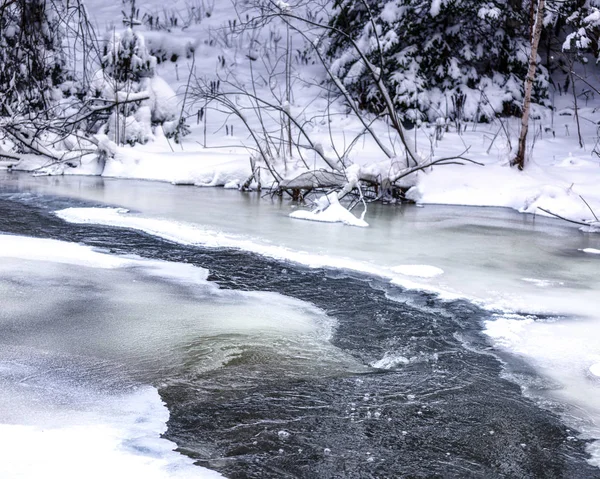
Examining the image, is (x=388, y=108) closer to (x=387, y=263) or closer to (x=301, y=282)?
(x=387, y=263)

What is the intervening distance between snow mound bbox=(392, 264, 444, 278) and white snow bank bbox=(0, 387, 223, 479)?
8.14 feet

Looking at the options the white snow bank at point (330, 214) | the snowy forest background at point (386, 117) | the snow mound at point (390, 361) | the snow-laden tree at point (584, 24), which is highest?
the snow-laden tree at point (584, 24)

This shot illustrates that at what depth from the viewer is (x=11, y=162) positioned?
→ 12.1 m

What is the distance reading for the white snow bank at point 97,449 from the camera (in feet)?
6.13

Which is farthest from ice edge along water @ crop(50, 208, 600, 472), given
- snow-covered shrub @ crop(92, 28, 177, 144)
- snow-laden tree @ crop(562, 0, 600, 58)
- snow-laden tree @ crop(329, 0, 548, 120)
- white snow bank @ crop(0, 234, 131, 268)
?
snow-laden tree @ crop(329, 0, 548, 120)

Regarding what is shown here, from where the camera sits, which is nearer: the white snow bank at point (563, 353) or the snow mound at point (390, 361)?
the white snow bank at point (563, 353)

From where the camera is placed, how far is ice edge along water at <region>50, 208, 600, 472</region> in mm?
2812

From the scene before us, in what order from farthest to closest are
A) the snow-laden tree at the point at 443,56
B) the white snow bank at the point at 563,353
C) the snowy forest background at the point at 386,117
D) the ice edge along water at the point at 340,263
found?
the snow-laden tree at the point at 443,56, the snowy forest background at the point at 386,117, the ice edge along water at the point at 340,263, the white snow bank at the point at 563,353

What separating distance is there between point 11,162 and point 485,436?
11488 millimetres

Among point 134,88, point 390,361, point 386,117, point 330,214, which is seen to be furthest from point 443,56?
point 390,361

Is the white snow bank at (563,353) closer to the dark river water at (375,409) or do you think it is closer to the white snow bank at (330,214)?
the dark river water at (375,409)

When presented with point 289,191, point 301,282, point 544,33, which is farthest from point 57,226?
point 544,33

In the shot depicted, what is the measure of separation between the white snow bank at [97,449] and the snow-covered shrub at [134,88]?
432 inches

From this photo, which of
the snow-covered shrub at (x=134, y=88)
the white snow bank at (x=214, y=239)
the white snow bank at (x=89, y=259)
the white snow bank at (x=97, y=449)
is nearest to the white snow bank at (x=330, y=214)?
the white snow bank at (x=214, y=239)
